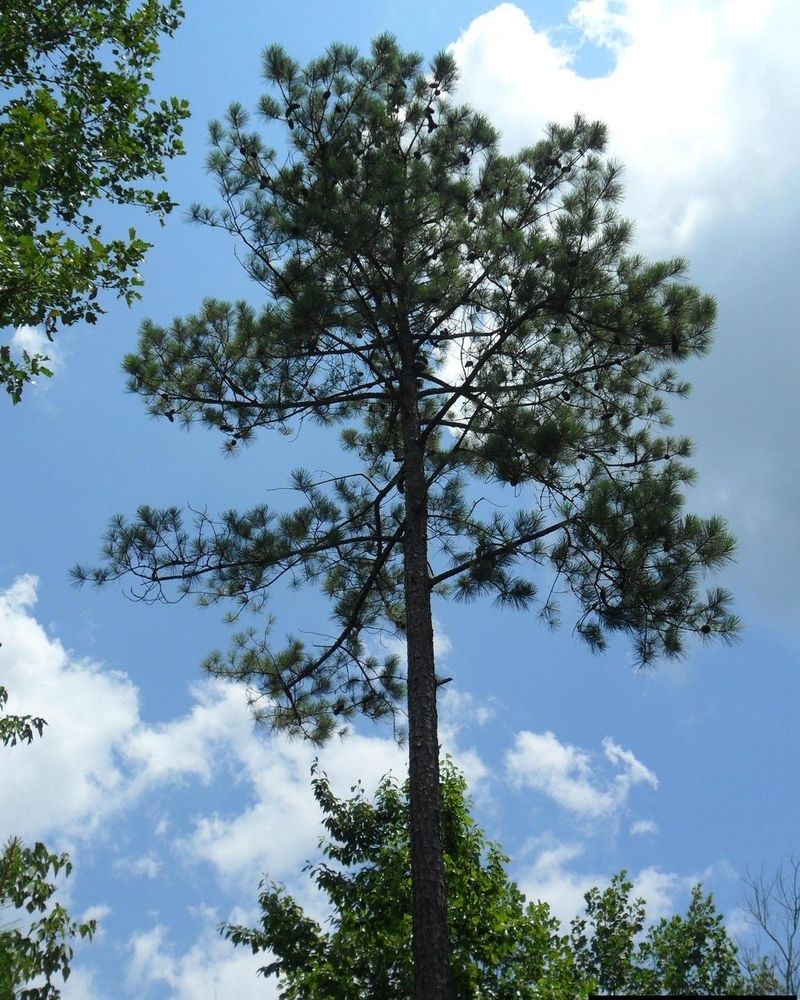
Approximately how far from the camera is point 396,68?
33.4ft

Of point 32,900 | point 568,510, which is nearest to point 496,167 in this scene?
point 568,510

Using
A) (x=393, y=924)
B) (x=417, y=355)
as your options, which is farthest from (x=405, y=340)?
(x=393, y=924)

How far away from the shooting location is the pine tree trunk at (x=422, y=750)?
6301mm

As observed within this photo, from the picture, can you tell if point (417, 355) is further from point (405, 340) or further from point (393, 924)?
point (393, 924)

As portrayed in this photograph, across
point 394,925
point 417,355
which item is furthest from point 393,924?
point 417,355

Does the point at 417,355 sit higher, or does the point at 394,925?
the point at 417,355

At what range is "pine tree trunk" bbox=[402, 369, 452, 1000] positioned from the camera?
20.7 ft

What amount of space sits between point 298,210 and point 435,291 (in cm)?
148

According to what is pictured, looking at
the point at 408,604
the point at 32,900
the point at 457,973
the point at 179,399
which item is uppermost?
the point at 179,399

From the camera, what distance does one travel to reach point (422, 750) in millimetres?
7191

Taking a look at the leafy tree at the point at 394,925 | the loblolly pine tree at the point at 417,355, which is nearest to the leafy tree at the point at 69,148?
the loblolly pine tree at the point at 417,355

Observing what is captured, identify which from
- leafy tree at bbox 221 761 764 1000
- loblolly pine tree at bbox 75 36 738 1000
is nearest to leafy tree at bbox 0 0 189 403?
loblolly pine tree at bbox 75 36 738 1000

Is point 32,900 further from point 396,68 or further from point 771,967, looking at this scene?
point 771,967

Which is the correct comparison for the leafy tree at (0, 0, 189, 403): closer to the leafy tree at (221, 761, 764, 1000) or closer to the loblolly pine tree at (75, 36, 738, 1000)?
the loblolly pine tree at (75, 36, 738, 1000)
